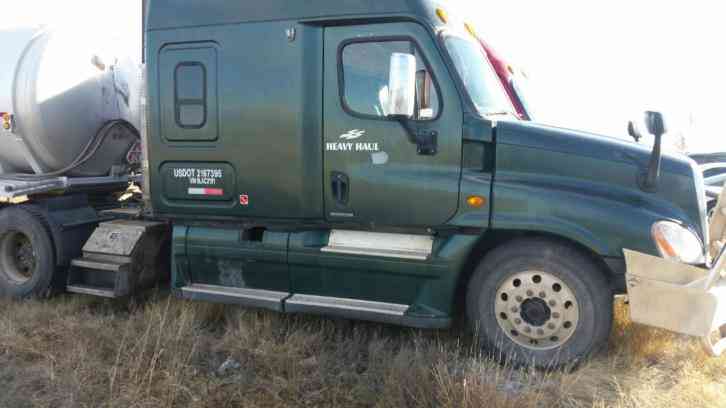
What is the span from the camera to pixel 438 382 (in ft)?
11.9

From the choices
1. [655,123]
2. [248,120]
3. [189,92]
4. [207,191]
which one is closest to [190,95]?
[189,92]

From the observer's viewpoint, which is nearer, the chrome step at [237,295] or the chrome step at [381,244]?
the chrome step at [381,244]

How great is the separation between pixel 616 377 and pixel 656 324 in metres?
0.45

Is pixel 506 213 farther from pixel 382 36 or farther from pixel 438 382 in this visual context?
pixel 382 36

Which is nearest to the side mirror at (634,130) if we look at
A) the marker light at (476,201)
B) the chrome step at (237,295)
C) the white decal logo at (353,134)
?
the marker light at (476,201)

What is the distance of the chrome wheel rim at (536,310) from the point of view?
4.14m

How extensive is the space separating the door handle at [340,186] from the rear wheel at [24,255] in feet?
10.5

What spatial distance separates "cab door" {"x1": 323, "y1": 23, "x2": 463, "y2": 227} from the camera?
434cm

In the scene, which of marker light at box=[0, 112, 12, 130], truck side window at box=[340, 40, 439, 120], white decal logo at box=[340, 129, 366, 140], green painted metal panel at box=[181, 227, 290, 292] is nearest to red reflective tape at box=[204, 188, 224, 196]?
green painted metal panel at box=[181, 227, 290, 292]

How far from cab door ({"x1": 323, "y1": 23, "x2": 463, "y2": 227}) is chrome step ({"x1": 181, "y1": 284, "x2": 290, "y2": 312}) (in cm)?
82

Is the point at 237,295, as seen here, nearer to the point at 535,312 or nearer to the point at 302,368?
the point at 302,368

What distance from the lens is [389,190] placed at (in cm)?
452

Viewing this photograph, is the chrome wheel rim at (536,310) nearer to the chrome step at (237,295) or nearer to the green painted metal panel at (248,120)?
the green painted metal panel at (248,120)

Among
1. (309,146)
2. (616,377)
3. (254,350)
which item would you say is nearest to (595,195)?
(616,377)
